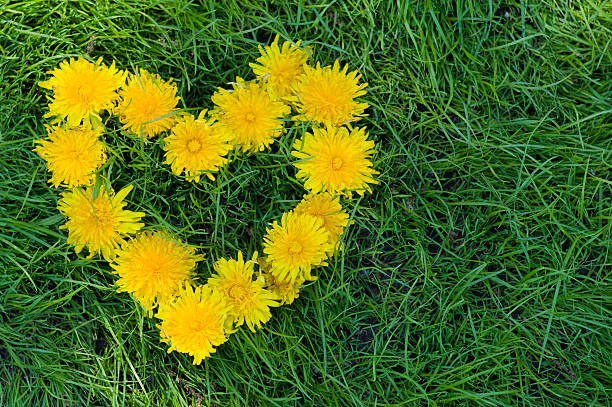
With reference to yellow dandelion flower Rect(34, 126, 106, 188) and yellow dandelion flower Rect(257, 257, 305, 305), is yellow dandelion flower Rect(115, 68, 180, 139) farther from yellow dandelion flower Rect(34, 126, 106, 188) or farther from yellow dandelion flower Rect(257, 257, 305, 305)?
yellow dandelion flower Rect(257, 257, 305, 305)

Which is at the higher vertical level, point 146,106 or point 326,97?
point 146,106

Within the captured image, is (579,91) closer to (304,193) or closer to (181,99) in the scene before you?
(304,193)

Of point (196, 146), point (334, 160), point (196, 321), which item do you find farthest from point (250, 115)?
point (196, 321)

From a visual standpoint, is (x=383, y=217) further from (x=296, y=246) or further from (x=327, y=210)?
(x=296, y=246)

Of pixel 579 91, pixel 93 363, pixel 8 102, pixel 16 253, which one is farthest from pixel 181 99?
pixel 579 91

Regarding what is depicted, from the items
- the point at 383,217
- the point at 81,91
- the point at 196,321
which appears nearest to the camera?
the point at 196,321

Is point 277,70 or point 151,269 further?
point 277,70
